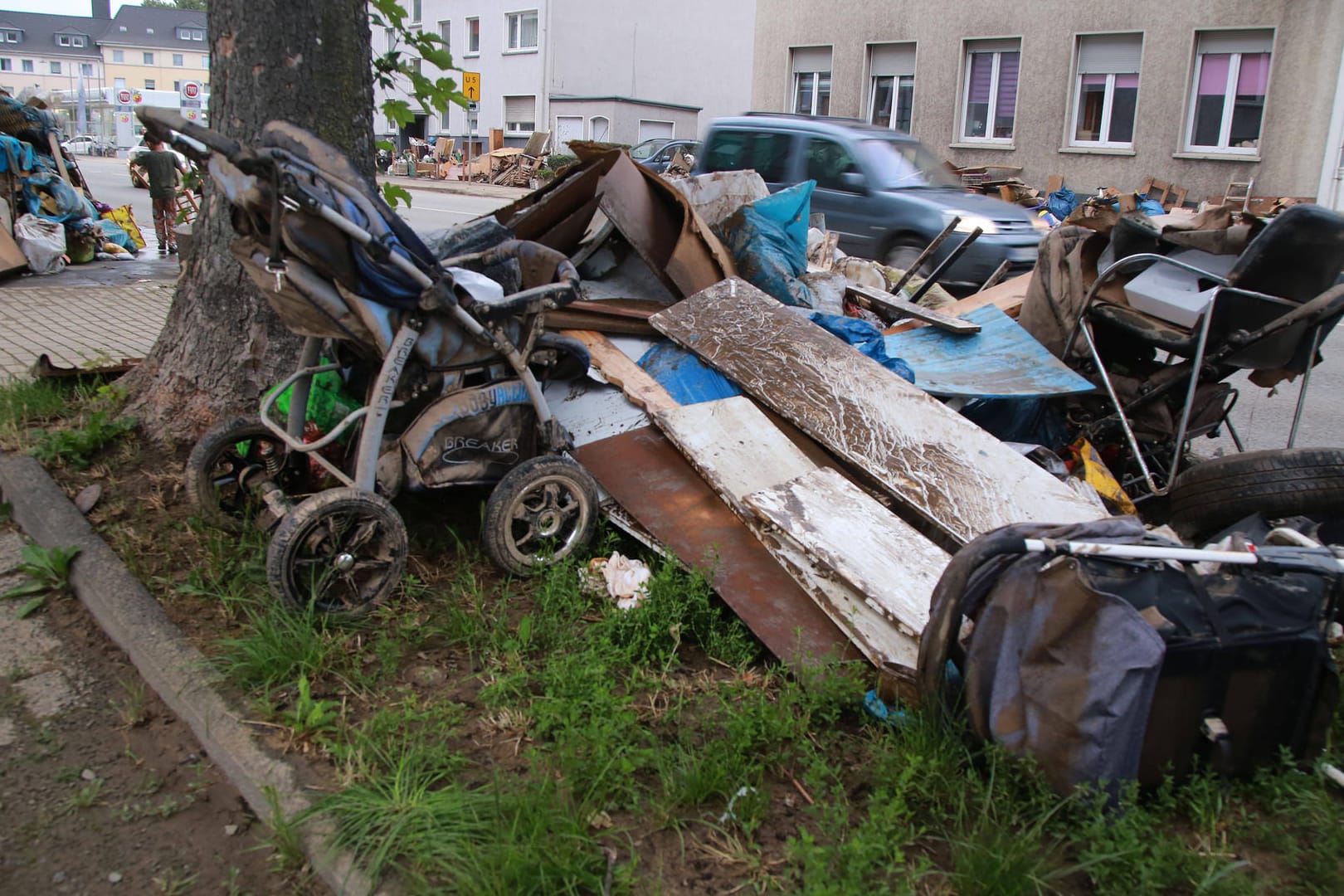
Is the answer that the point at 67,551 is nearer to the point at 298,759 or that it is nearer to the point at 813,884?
the point at 298,759

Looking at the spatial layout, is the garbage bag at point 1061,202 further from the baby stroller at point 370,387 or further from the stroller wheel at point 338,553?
the stroller wheel at point 338,553

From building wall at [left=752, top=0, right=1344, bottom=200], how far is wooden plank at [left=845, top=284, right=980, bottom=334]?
16.7 meters

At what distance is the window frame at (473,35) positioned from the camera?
3822cm

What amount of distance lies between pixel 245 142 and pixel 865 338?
3.13 metres

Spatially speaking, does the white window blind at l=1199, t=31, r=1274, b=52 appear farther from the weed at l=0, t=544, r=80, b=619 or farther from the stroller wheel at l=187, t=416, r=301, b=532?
the weed at l=0, t=544, r=80, b=619

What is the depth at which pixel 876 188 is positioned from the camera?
10.1 metres

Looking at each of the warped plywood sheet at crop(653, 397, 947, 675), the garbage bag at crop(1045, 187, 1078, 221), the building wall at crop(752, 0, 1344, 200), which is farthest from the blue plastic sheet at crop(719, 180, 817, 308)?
the building wall at crop(752, 0, 1344, 200)

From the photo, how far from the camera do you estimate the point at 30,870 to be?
252cm

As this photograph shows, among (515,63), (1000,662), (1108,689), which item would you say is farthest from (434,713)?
(515,63)

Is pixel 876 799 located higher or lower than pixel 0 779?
higher

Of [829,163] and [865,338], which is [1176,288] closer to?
[865,338]

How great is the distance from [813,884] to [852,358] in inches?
114

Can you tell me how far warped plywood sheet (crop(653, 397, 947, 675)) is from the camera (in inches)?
129

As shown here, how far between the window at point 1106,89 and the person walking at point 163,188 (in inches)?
688
